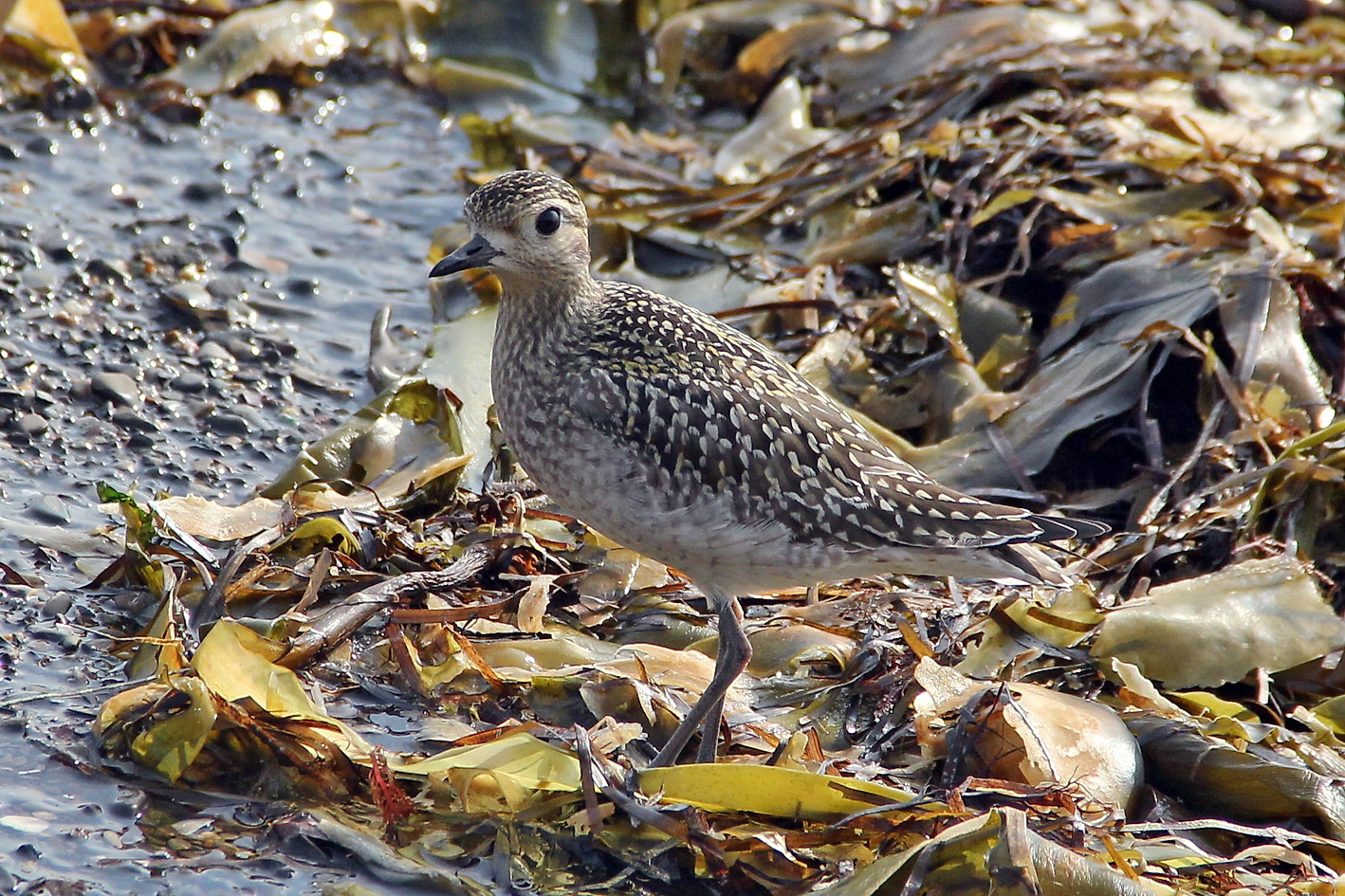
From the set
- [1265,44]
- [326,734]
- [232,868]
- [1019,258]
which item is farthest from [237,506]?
[1265,44]

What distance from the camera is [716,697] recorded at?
4133 mm

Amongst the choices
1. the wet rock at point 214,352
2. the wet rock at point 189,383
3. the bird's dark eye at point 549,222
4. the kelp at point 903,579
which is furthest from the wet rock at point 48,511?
the bird's dark eye at point 549,222

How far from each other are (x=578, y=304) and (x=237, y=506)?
1.36 meters

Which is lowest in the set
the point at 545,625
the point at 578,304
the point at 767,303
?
the point at 545,625

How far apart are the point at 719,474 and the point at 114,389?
104 inches

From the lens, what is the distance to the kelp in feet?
12.1

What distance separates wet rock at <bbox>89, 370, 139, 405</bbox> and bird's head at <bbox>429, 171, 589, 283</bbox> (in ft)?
5.79

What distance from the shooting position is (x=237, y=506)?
4.83 m

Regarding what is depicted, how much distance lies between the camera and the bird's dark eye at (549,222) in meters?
4.43

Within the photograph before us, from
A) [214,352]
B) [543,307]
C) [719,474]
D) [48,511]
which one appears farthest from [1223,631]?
[214,352]

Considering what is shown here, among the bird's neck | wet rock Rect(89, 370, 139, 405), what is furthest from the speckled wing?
wet rock Rect(89, 370, 139, 405)

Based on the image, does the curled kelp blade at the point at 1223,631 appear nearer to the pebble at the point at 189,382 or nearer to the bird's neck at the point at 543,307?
the bird's neck at the point at 543,307

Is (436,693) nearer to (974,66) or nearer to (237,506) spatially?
(237,506)

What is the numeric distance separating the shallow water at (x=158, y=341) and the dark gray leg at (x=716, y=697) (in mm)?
921
